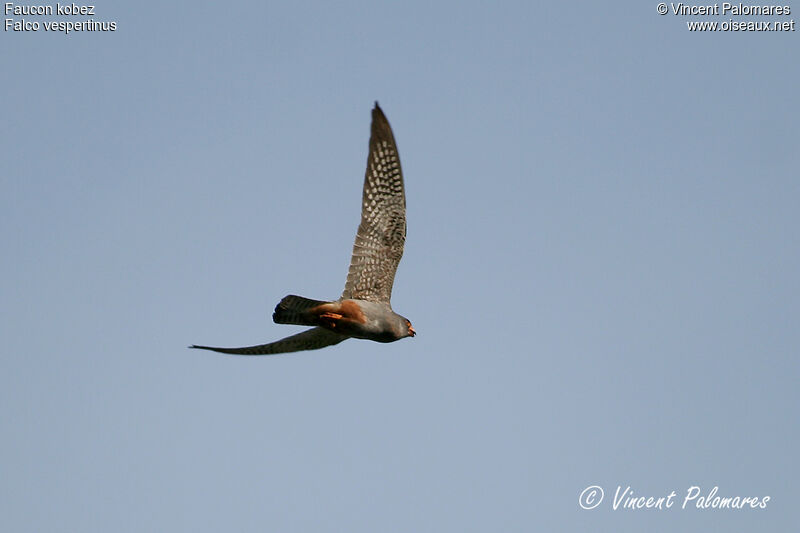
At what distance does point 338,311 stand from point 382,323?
0.97 meters

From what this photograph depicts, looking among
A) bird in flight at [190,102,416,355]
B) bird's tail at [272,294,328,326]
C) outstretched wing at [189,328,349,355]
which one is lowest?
outstretched wing at [189,328,349,355]

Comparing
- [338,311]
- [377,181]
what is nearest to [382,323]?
[338,311]

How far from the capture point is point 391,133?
23141mm

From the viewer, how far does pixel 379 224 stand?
22.9 meters

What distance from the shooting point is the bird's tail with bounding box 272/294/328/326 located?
69.8 feet

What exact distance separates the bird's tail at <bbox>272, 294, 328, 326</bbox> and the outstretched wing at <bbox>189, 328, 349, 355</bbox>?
2152mm

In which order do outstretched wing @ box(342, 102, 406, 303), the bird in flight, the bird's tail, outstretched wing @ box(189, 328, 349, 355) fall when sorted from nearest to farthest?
1. the bird's tail
2. the bird in flight
3. outstretched wing @ box(342, 102, 406, 303)
4. outstretched wing @ box(189, 328, 349, 355)

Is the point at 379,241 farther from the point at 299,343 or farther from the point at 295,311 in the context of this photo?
the point at 299,343

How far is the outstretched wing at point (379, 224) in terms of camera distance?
22.8 metres

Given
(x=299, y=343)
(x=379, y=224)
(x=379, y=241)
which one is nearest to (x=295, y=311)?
(x=379, y=241)

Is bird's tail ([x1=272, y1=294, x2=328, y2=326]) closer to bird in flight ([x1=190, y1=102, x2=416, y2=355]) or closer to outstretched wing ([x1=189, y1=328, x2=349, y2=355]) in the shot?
bird in flight ([x1=190, y1=102, x2=416, y2=355])

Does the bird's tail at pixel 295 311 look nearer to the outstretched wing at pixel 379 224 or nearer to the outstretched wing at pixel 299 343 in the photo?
the outstretched wing at pixel 379 224

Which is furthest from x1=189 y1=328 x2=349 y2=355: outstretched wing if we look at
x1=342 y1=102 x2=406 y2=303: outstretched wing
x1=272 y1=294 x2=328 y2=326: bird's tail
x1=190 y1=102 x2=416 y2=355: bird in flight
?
x1=272 y1=294 x2=328 y2=326: bird's tail

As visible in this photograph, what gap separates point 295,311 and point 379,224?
263cm
